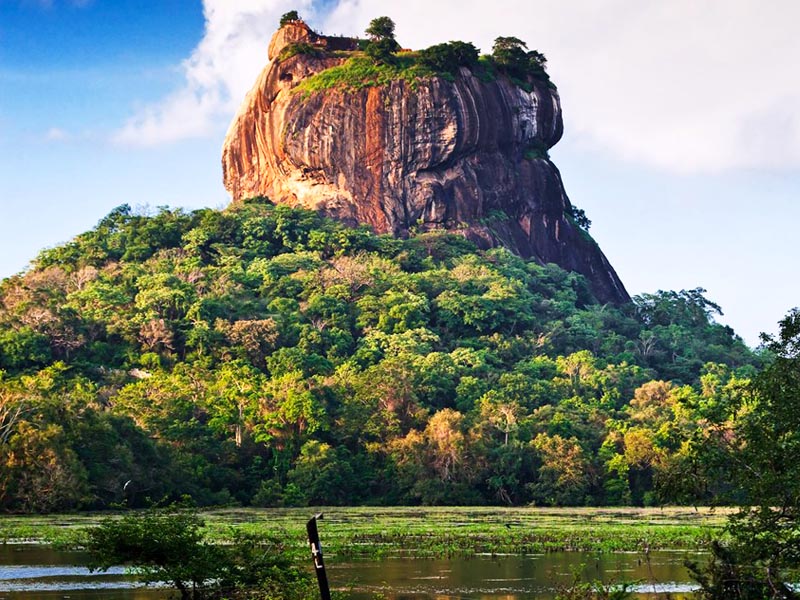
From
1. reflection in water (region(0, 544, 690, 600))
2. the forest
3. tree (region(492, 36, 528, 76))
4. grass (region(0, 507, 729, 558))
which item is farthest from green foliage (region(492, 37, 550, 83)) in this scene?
reflection in water (region(0, 544, 690, 600))

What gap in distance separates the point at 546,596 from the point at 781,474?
842 centimetres

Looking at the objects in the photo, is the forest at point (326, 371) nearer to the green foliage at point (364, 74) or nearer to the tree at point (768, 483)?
the green foliage at point (364, 74)

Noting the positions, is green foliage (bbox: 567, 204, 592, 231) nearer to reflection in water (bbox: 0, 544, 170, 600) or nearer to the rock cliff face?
the rock cliff face

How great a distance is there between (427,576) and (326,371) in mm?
41116

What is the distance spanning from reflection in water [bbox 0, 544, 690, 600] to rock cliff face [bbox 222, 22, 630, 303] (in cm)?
5988

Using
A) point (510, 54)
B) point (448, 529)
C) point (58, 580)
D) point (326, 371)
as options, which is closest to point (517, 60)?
point (510, 54)

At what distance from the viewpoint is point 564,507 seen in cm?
5881

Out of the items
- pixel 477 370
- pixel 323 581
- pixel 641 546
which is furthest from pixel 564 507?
pixel 323 581

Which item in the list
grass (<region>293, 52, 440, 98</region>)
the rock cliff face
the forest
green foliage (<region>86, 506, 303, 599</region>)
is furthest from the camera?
grass (<region>293, 52, 440, 98</region>)

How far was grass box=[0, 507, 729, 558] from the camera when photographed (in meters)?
36.6

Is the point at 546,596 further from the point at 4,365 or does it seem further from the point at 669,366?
the point at 669,366

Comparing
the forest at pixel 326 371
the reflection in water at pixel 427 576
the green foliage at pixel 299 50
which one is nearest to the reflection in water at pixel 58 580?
the reflection in water at pixel 427 576

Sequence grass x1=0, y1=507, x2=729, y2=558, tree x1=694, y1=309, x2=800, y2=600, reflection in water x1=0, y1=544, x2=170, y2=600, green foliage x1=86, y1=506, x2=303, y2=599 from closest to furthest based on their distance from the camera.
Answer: tree x1=694, y1=309, x2=800, y2=600
green foliage x1=86, y1=506, x2=303, y2=599
reflection in water x1=0, y1=544, x2=170, y2=600
grass x1=0, y1=507, x2=729, y2=558

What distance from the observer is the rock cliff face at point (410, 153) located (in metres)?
93.2
